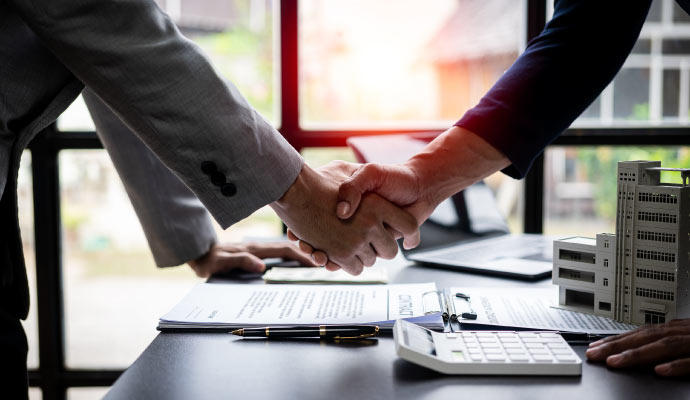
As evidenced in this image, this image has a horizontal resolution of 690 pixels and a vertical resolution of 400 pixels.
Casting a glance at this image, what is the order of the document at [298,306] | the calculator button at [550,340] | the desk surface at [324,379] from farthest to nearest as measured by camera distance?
the document at [298,306] → the calculator button at [550,340] → the desk surface at [324,379]

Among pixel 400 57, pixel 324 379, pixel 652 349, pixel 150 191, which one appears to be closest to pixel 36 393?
pixel 150 191

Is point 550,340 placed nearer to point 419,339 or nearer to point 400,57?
point 419,339

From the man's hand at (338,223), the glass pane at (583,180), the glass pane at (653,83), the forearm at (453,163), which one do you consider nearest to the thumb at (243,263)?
the man's hand at (338,223)

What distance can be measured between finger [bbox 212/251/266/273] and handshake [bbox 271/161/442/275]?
93mm

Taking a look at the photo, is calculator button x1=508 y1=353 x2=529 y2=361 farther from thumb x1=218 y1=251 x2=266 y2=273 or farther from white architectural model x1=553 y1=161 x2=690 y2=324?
thumb x1=218 y1=251 x2=266 y2=273

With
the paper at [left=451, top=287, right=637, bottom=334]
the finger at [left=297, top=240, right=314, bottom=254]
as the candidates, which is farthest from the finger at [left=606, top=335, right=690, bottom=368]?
the finger at [left=297, top=240, right=314, bottom=254]

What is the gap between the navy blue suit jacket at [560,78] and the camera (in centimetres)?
112

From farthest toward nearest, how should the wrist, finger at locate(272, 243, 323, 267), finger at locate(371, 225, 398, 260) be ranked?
finger at locate(272, 243, 323, 267), finger at locate(371, 225, 398, 260), the wrist

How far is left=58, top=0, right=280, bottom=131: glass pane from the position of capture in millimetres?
1998

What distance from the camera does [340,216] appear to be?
111cm

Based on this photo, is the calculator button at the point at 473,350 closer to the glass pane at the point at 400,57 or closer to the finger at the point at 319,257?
the finger at the point at 319,257

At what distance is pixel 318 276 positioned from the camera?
3.73ft

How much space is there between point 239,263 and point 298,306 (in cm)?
33

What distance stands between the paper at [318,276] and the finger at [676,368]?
0.54m
